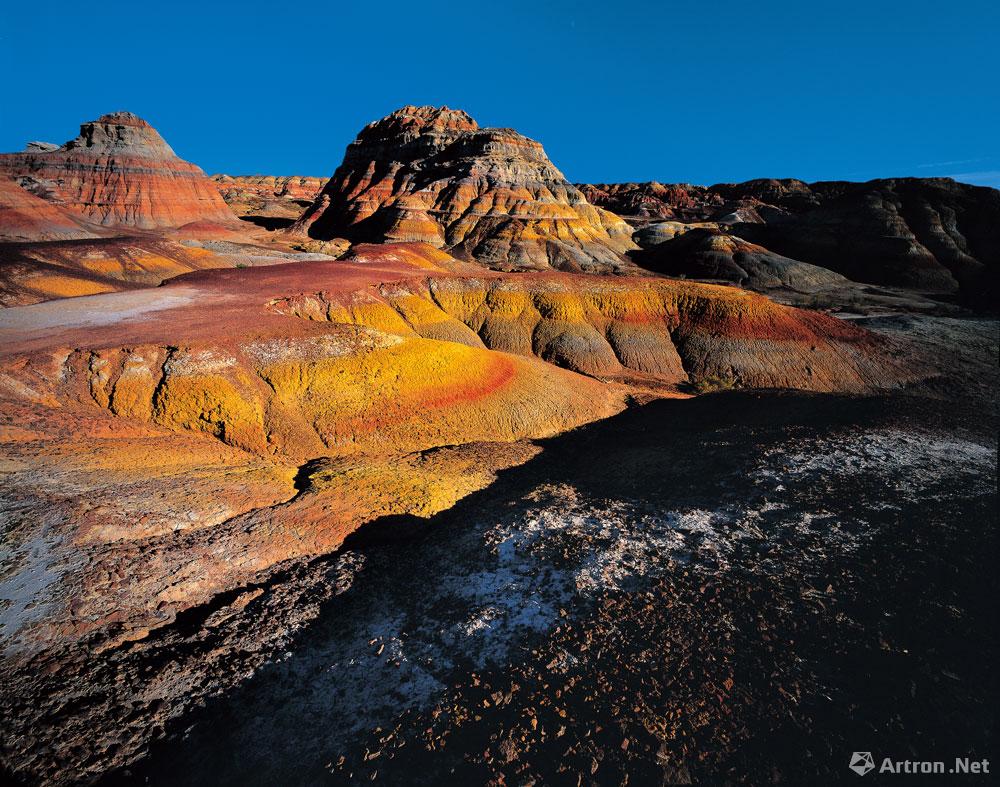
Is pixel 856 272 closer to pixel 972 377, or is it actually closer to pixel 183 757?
pixel 972 377

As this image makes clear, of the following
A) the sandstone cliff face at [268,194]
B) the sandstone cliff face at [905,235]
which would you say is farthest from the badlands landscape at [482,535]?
the sandstone cliff face at [268,194]

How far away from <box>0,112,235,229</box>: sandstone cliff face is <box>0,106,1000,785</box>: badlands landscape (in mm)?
53003

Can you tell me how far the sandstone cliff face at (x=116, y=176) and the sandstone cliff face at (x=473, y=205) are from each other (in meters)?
20.8

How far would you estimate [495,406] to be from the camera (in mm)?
21359

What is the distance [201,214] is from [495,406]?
89.1 m

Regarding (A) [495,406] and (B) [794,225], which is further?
(B) [794,225]

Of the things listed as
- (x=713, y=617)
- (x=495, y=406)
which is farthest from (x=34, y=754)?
(x=495, y=406)

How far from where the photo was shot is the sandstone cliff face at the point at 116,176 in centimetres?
7544

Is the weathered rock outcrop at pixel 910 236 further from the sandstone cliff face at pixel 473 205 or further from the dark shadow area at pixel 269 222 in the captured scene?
the dark shadow area at pixel 269 222

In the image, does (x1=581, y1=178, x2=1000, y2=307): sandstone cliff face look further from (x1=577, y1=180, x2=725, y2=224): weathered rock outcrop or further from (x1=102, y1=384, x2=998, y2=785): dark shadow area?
(x1=102, y1=384, x2=998, y2=785): dark shadow area

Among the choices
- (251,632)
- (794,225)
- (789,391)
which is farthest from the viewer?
(794,225)

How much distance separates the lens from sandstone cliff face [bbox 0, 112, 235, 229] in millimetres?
75438

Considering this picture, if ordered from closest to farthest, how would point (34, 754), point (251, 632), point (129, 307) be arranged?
point (34, 754), point (251, 632), point (129, 307)

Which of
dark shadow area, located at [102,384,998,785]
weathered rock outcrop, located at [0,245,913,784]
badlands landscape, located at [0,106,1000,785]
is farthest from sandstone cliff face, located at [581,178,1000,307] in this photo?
dark shadow area, located at [102,384,998,785]
